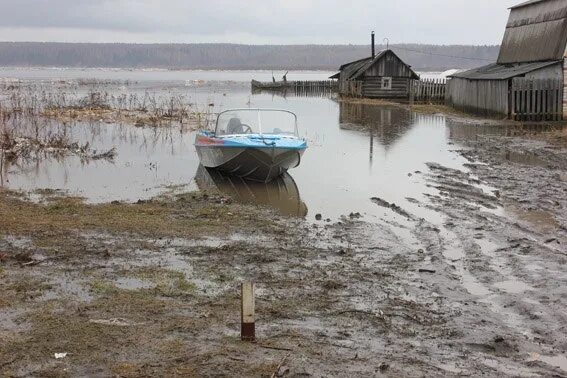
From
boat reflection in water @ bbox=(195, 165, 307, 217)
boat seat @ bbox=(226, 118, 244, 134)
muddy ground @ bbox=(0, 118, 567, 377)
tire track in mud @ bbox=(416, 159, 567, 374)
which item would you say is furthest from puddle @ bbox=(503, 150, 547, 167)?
boat seat @ bbox=(226, 118, 244, 134)

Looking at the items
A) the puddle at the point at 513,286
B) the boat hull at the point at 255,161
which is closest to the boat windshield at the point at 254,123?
the boat hull at the point at 255,161

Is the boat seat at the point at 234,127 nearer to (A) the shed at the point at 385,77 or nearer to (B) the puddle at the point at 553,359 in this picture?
(B) the puddle at the point at 553,359

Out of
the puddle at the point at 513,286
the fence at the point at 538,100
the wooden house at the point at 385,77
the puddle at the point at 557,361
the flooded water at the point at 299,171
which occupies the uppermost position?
the wooden house at the point at 385,77

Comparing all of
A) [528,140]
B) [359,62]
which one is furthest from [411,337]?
[359,62]

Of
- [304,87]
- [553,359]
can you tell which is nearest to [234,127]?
[553,359]

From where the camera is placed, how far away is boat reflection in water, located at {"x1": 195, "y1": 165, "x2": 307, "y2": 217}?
14320mm

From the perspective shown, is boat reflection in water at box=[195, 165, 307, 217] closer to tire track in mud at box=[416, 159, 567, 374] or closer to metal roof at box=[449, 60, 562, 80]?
tire track in mud at box=[416, 159, 567, 374]

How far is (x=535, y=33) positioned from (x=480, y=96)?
4.38 m

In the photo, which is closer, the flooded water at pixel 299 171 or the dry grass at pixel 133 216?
the dry grass at pixel 133 216

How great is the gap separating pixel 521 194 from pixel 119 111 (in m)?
28.1

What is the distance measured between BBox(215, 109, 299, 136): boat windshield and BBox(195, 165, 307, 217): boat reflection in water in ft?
3.74

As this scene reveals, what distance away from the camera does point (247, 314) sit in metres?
6.50

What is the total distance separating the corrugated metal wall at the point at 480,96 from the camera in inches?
1321

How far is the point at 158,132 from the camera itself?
29.3 m
